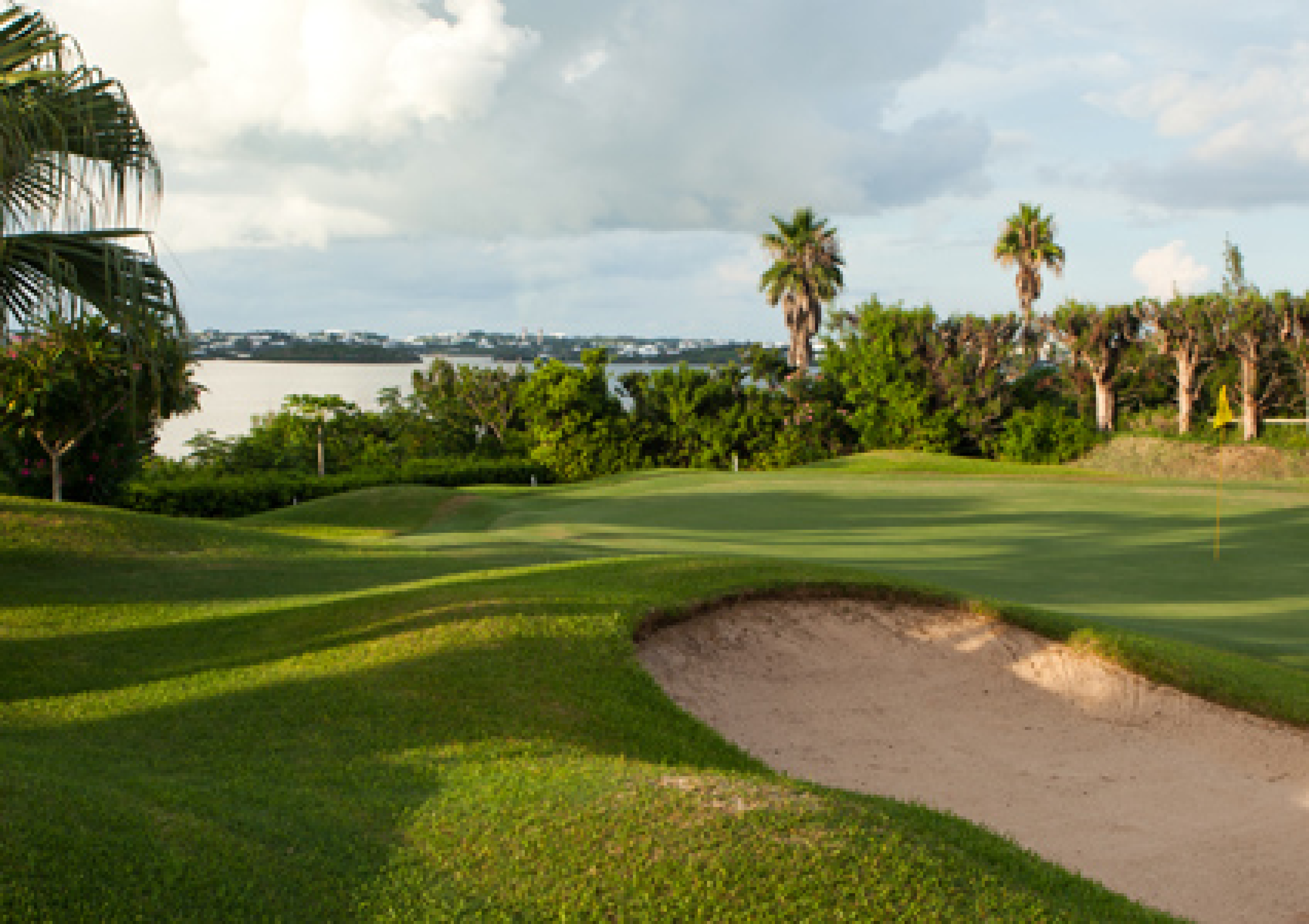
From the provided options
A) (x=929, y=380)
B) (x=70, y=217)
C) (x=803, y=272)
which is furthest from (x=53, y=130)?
(x=803, y=272)

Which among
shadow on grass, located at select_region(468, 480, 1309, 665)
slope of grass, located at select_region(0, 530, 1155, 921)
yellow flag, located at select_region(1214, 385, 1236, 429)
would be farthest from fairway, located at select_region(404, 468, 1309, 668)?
slope of grass, located at select_region(0, 530, 1155, 921)

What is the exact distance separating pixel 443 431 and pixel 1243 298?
107ft

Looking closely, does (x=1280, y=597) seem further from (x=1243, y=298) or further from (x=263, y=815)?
(x=1243, y=298)

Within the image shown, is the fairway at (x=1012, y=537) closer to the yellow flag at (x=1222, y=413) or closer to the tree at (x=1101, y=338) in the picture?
the yellow flag at (x=1222, y=413)

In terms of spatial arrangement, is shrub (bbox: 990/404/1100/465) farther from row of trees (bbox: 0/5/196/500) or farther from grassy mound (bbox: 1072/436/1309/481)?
row of trees (bbox: 0/5/196/500)

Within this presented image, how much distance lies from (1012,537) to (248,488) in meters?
19.1

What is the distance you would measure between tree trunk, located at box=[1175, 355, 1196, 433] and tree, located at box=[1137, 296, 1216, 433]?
2cm

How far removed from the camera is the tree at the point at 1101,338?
44969 millimetres

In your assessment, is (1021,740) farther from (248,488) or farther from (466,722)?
(248,488)

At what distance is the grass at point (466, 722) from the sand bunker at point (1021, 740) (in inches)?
16.3

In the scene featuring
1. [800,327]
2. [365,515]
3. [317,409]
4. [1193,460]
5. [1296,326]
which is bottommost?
[365,515]

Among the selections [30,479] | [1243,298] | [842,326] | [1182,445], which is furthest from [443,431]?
[1243,298]

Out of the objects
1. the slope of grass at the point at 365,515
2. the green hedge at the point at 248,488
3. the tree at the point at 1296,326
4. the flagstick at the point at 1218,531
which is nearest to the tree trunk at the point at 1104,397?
the tree at the point at 1296,326

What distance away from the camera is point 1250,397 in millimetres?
42406
